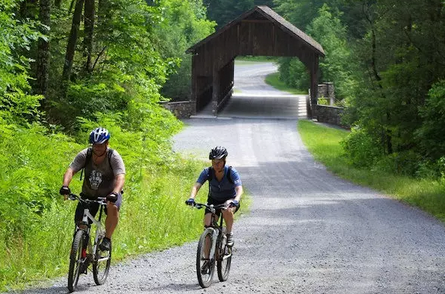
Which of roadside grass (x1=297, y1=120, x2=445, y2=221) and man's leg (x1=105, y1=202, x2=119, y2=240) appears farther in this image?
roadside grass (x1=297, y1=120, x2=445, y2=221)

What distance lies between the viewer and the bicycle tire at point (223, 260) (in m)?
11.2

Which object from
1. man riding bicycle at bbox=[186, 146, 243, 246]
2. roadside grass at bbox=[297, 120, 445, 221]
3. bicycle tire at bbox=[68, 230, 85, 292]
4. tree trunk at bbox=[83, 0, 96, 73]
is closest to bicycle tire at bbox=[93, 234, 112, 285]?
bicycle tire at bbox=[68, 230, 85, 292]

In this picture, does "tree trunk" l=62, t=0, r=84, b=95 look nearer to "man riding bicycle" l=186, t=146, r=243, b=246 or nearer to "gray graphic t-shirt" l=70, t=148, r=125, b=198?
"man riding bicycle" l=186, t=146, r=243, b=246

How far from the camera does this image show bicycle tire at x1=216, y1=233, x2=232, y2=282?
11.2 metres

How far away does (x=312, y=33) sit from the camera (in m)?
85.9

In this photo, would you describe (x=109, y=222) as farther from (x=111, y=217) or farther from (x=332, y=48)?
(x=332, y=48)

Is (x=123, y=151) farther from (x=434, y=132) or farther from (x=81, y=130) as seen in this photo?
(x=434, y=132)

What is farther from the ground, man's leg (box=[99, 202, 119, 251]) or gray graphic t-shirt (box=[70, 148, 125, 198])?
gray graphic t-shirt (box=[70, 148, 125, 198])

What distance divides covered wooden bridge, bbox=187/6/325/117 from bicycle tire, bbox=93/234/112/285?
151ft

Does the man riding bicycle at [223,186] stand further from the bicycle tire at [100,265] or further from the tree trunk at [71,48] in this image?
the tree trunk at [71,48]

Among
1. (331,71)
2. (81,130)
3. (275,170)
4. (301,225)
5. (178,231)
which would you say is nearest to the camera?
(178,231)

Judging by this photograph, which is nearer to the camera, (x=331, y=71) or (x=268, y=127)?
(x=268, y=127)

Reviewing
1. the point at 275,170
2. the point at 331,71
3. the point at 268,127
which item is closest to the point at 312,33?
the point at 331,71

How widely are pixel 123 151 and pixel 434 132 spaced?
1399cm
